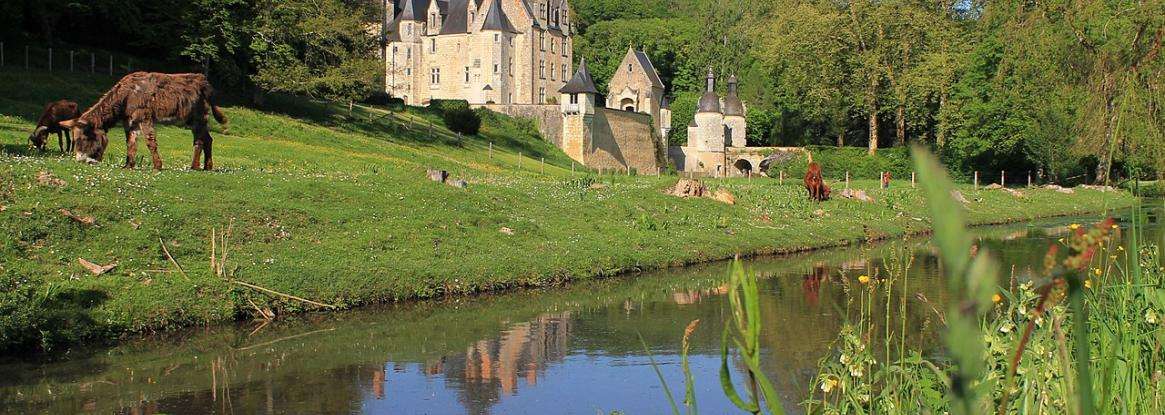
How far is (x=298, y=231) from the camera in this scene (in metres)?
17.8

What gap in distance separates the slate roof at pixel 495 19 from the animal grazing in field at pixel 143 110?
62.3m

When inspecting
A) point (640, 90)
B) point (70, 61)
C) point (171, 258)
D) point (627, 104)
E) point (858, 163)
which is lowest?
point (171, 258)

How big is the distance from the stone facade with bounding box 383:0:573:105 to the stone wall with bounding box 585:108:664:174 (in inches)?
448

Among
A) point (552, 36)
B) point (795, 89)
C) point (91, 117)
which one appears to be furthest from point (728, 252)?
point (552, 36)

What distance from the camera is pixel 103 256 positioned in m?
14.6

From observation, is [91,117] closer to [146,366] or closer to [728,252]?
[146,366]

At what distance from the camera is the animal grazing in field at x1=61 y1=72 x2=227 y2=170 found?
63.6ft

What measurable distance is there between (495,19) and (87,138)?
62805mm

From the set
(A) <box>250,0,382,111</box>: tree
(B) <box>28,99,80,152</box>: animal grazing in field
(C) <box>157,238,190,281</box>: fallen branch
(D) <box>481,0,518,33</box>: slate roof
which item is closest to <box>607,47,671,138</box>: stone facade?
(D) <box>481,0,518,33</box>: slate roof

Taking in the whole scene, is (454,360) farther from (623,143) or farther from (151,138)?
(623,143)

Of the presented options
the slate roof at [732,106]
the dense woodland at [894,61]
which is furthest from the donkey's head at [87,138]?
the slate roof at [732,106]

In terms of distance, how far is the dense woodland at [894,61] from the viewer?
2748cm

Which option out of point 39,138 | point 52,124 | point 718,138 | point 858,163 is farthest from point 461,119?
point 39,138

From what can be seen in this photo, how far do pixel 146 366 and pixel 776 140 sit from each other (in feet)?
233
